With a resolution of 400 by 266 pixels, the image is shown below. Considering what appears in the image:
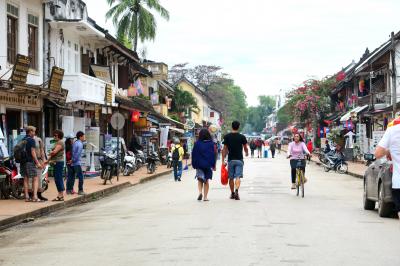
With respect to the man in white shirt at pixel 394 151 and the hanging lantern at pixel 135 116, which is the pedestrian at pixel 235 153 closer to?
the man in white shirt at pixel 394 151

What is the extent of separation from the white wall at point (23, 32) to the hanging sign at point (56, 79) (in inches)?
28.3

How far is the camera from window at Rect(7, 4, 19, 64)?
2273cm

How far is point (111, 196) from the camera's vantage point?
21.4 m

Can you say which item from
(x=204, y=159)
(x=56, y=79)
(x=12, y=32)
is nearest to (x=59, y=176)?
(x=204, y=159)

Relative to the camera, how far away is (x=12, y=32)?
2323 cm

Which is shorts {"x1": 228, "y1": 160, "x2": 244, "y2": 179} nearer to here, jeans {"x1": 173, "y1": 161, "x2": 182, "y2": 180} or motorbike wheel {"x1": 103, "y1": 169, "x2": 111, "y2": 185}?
motorbike wheel {"x1": 103, "y1": 169, "x2": 111, "y2": 185}

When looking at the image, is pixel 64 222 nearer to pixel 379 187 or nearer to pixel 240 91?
pixel 379 187

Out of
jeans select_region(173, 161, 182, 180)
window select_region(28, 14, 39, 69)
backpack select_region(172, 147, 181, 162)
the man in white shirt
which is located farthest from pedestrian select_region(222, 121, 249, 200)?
window select_region(28, 14, 39, 69)

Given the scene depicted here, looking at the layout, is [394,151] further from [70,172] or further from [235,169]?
[70,172]

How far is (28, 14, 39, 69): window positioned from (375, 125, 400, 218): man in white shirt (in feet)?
64.5

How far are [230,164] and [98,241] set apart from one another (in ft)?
22.8

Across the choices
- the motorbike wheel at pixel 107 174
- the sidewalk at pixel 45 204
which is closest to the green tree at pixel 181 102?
the sidewalk at pixel 45 204

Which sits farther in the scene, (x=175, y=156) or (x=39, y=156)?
(x=175, y=156)

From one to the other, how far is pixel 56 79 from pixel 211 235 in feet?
52.6
